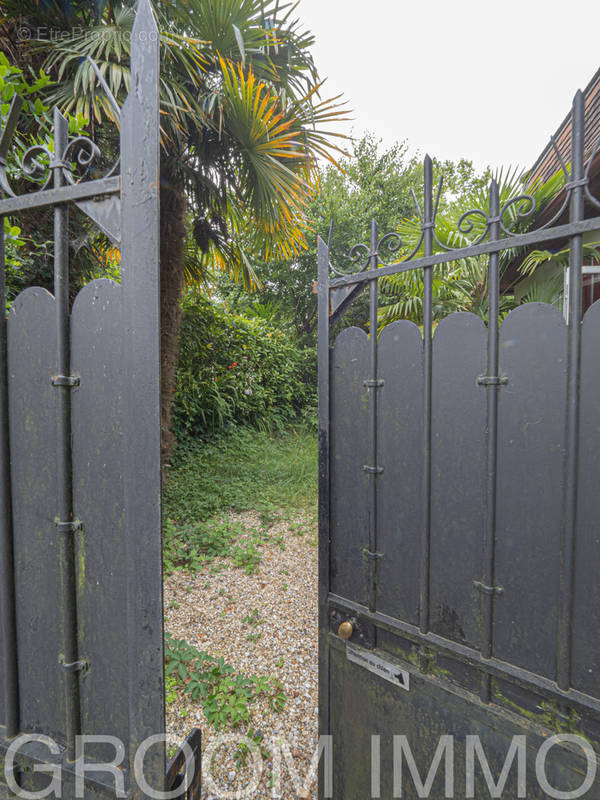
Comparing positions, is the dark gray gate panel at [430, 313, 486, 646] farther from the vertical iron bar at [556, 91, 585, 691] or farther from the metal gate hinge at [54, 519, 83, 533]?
the metal gate hinge at [54, 519, 83, 533]

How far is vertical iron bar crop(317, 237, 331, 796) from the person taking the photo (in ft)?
5.01

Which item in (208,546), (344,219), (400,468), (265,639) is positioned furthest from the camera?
(344,219)

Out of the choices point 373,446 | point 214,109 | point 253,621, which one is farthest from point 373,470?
point 214,109

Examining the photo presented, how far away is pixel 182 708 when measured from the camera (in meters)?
2.17

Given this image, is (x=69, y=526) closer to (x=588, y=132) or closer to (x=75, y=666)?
(x=75, y=666)

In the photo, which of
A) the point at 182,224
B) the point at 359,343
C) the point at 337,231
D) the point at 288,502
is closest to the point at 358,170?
the point at 337,231

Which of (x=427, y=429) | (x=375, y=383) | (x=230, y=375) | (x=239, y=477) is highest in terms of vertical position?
(x=230, y=375)

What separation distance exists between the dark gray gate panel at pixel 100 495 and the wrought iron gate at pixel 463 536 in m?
0.84

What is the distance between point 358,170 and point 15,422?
46.2 feet

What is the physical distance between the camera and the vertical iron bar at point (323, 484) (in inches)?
60.2

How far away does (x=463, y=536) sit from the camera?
119 centimetres

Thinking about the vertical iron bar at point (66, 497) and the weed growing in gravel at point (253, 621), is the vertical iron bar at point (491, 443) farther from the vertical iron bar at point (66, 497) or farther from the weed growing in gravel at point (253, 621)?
the weed growing in gravel at point (253, 621)

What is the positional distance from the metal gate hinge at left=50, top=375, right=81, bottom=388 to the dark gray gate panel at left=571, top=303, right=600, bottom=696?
3.89 feet

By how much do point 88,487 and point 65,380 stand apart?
0.24 m
